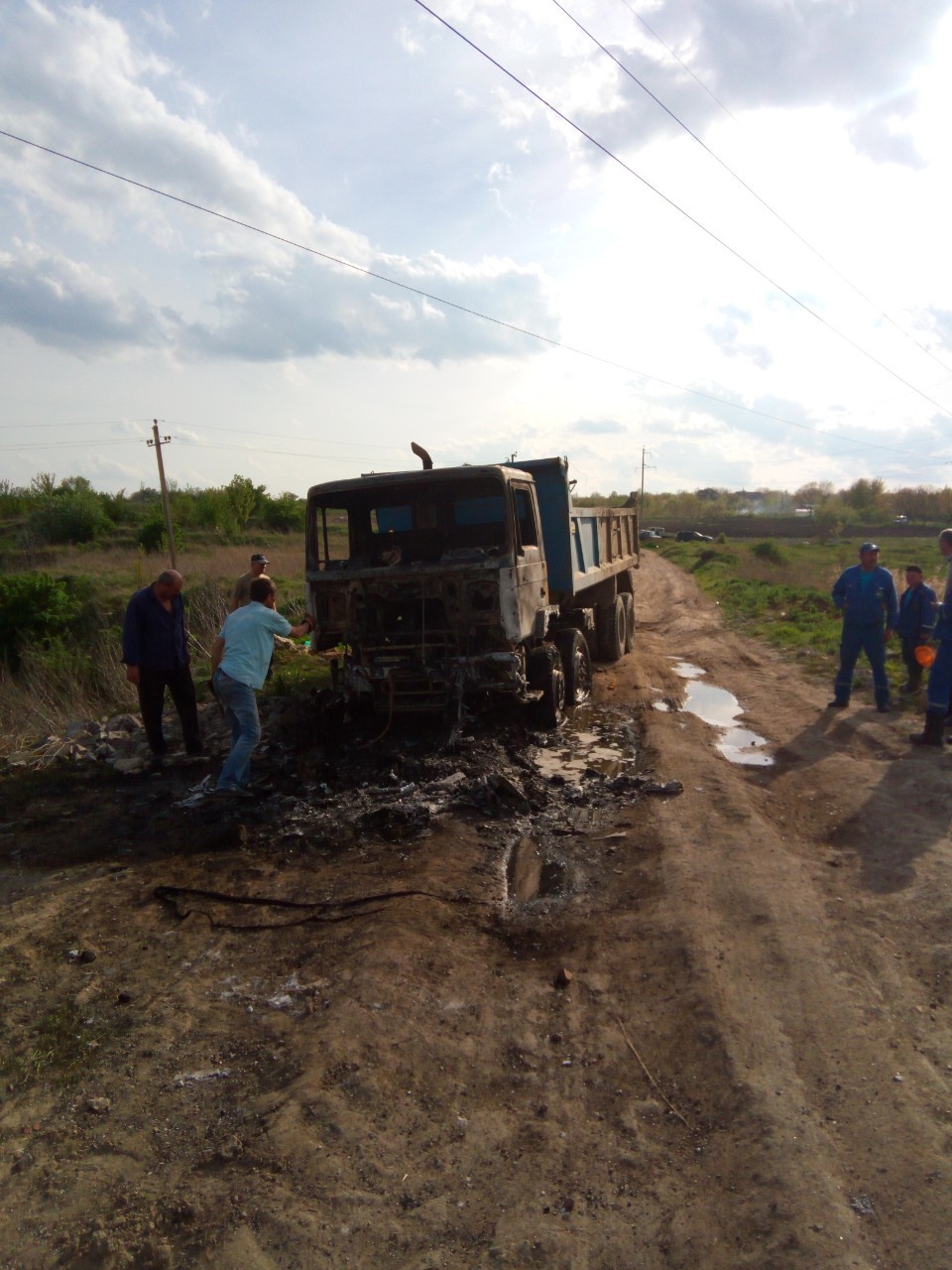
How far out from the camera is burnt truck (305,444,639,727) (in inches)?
305

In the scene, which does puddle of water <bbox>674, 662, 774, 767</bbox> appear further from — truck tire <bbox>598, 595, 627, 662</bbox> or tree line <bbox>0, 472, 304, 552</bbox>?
tree line <bbox>0, 472, 304, 552</bbox>

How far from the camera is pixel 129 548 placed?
39531mm

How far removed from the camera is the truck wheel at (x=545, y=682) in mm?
8438

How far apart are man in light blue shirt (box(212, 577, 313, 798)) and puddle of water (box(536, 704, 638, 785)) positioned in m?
2.54

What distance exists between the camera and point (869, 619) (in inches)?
360

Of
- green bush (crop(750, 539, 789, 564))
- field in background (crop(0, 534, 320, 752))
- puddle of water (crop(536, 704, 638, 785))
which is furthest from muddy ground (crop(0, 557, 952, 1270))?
green bush (crop(750, 539, 789, 564))

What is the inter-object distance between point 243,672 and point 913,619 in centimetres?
751

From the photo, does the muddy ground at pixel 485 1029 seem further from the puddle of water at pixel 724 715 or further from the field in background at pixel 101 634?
the field in background at pixel 101 634

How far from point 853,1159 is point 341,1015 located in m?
2.04

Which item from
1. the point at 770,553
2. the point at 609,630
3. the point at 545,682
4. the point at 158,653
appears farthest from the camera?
the point at 770,553

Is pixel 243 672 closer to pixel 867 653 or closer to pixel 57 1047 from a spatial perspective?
pixel 57 1047

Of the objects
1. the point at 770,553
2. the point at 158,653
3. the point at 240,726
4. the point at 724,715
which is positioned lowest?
the point at 770,553

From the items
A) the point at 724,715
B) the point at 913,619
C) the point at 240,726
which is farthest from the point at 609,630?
the point at 240,726

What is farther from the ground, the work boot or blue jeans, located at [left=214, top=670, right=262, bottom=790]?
blue jeans, located at [left=214, top=670, right=262, bottom=790]
